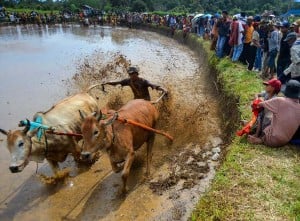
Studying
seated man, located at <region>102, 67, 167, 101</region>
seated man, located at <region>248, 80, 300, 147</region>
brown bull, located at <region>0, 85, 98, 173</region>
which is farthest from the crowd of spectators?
brown bull, located at <region>0, 85, 98, 173</region>

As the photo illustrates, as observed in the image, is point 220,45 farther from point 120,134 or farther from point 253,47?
point 120,134

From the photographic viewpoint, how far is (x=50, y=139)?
22.0 ft

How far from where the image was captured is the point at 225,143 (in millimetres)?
8359

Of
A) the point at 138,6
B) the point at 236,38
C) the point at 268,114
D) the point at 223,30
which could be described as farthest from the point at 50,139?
the point at 138,6

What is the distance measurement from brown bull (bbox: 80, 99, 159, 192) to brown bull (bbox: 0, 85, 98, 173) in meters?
1.06

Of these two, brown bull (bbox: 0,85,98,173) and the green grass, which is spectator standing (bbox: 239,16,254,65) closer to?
the green grass

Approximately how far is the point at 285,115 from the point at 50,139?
419cm

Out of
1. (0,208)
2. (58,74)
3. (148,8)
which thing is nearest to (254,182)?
(0,208)

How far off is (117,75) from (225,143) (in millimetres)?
8697

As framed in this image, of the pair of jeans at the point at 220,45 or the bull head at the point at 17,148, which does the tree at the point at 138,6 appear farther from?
the bull head at the point at 17,148

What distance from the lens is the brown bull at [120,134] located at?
5.62 metres

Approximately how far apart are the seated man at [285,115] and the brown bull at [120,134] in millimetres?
2410

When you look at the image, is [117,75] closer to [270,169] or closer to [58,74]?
[58,74]

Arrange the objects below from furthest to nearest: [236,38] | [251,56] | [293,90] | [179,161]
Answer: [236,38] < [251,56] < [179,161] < [293,90]
